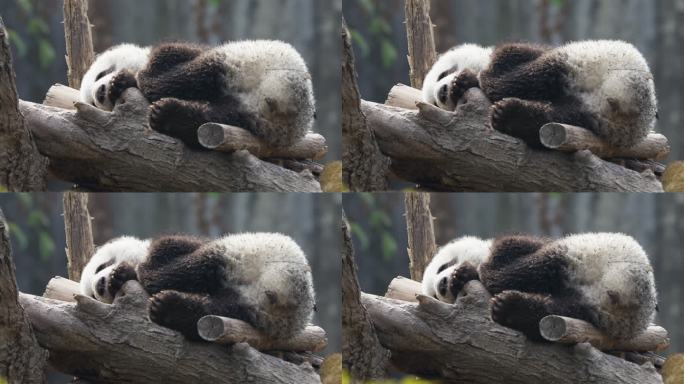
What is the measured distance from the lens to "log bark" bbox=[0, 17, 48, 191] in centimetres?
594

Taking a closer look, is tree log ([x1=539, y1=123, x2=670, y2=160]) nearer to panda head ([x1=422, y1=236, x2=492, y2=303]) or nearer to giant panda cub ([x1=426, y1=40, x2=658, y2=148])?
giant panda cub ([x1=426, y1=40, x2=658, y2=148])

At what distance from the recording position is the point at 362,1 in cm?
600

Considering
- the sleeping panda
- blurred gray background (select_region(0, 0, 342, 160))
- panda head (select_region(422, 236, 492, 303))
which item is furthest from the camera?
panda head (select_region(422, 236, 492, 303))

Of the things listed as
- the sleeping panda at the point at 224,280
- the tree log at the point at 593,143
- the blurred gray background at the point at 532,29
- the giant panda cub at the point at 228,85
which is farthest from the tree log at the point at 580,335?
the giant panda cub at the point at 228,85

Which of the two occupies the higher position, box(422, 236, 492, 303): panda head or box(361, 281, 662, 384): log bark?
box(422, 236, 492, 303): panda head

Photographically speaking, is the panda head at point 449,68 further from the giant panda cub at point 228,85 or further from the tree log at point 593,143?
the giant panda cub at point 228,85

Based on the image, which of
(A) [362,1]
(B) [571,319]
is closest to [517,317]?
(B) [571,319]

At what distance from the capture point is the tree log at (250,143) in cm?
570

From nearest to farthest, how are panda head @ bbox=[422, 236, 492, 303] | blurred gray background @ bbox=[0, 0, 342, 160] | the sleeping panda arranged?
the sleeping panda < blurred gray background @ bbox=[0, 0, 342, 160] < panda head @ bbox=[422, 236, 492, 303]

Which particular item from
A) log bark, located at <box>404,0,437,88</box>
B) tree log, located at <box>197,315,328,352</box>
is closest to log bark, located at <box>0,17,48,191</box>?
tree log, located at <box>197,315,328,352</box>

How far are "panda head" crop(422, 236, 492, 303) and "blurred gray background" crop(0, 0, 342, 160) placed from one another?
0.83m

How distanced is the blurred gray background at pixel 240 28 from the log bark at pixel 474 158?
255mm

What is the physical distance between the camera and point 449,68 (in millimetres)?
5949

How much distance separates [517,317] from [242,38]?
2159 millimetres
